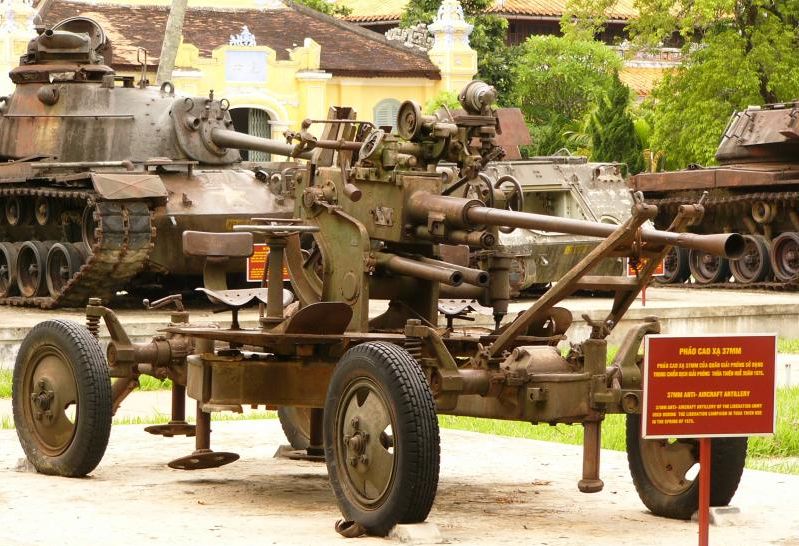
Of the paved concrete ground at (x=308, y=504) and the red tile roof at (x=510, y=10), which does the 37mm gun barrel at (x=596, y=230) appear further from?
the red tile roof at (x=510, y=10)

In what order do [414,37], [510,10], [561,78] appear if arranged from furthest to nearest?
[510,10]
[414,37]
[561,78]

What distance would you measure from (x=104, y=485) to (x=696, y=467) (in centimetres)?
303

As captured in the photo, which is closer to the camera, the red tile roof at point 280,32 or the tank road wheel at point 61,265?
the tank road wheel at point 61,265

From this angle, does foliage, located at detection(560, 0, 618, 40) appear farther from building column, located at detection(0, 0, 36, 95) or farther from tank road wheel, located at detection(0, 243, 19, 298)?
tank road wheel, located at detection(0, 243, 19, 298)

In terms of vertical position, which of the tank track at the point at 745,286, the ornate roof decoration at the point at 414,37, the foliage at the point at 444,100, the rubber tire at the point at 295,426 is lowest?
the tank track at the point at 745,286

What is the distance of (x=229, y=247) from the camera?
10125 millimetres

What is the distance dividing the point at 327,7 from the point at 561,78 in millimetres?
8852

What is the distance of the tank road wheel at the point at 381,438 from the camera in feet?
26.7

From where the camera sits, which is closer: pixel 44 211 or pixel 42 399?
pixel 42 399

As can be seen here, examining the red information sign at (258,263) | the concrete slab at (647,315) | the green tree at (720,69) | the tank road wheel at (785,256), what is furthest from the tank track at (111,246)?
the green tree at (720,69)

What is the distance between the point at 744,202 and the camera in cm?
2764

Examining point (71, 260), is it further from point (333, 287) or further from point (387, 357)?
point (387, 357)

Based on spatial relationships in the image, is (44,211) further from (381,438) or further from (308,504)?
(381,438)

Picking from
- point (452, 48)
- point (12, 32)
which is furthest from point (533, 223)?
point (452, 48)
